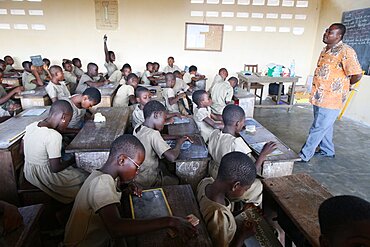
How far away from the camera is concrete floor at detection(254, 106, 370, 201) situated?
3.06 m

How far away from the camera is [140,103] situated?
3.22 m

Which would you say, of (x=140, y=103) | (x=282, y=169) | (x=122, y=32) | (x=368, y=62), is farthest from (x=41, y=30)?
(x=368, y=62)

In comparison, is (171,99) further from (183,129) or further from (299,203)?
(299,203)

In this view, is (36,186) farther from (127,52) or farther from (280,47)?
(280,47)

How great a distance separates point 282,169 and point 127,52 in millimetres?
5966

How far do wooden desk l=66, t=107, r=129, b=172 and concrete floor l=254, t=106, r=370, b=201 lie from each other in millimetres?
2267

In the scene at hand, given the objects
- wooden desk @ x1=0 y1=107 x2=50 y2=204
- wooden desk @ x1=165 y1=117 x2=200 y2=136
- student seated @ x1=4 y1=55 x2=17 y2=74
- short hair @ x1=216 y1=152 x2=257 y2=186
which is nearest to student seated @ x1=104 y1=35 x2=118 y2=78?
student seated @ x1=4 y1=55 x2=17 y2=74

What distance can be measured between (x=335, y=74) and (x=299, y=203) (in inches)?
94.5

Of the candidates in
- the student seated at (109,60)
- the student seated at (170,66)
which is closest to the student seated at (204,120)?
the student seated at (170,66)

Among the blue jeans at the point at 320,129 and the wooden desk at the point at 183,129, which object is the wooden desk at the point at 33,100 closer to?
the wooden desk at the point at 183,129

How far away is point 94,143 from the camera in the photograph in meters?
2.15

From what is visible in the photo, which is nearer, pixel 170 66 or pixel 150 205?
pixel 150 205

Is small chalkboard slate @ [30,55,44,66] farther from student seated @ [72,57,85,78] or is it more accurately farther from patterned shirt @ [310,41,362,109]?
patterned shirt @ [310,41,362,109]

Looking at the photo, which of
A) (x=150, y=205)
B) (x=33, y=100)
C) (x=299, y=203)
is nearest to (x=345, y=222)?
(x=299, y=203)
